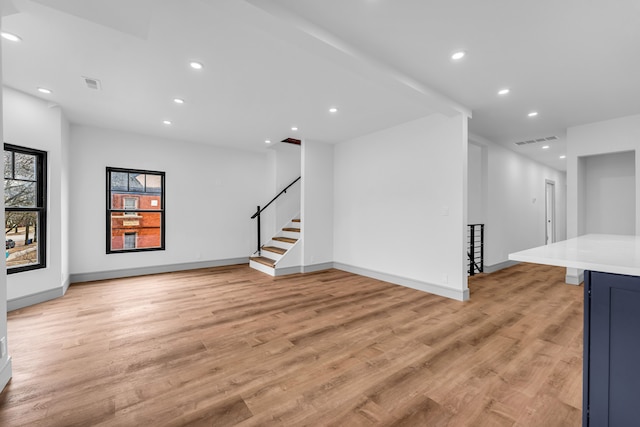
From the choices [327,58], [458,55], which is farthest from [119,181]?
[458,55]

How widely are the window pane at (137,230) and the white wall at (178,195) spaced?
17 cm

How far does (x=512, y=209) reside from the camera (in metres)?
6.30

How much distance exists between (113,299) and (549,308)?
584 cm

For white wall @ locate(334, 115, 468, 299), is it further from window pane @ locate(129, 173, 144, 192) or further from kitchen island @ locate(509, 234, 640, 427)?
window pane @ locate(129, 173, 144, 192)

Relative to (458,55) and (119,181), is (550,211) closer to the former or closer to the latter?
(458,55)

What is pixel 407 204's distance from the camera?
467 centimetres

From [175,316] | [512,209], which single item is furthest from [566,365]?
[512,209]

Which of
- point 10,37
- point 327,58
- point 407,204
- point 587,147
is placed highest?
point 10,37

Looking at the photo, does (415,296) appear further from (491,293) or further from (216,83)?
(216,83)

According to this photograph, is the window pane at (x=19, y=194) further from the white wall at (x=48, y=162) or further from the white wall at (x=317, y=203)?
the white wall at (x=317, y=203)

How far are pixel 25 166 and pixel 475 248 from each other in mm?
7670

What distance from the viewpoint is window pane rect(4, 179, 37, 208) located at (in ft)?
11.6

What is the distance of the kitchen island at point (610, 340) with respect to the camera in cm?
116

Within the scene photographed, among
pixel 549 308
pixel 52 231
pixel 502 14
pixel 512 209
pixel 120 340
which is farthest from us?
pixel 512 209
